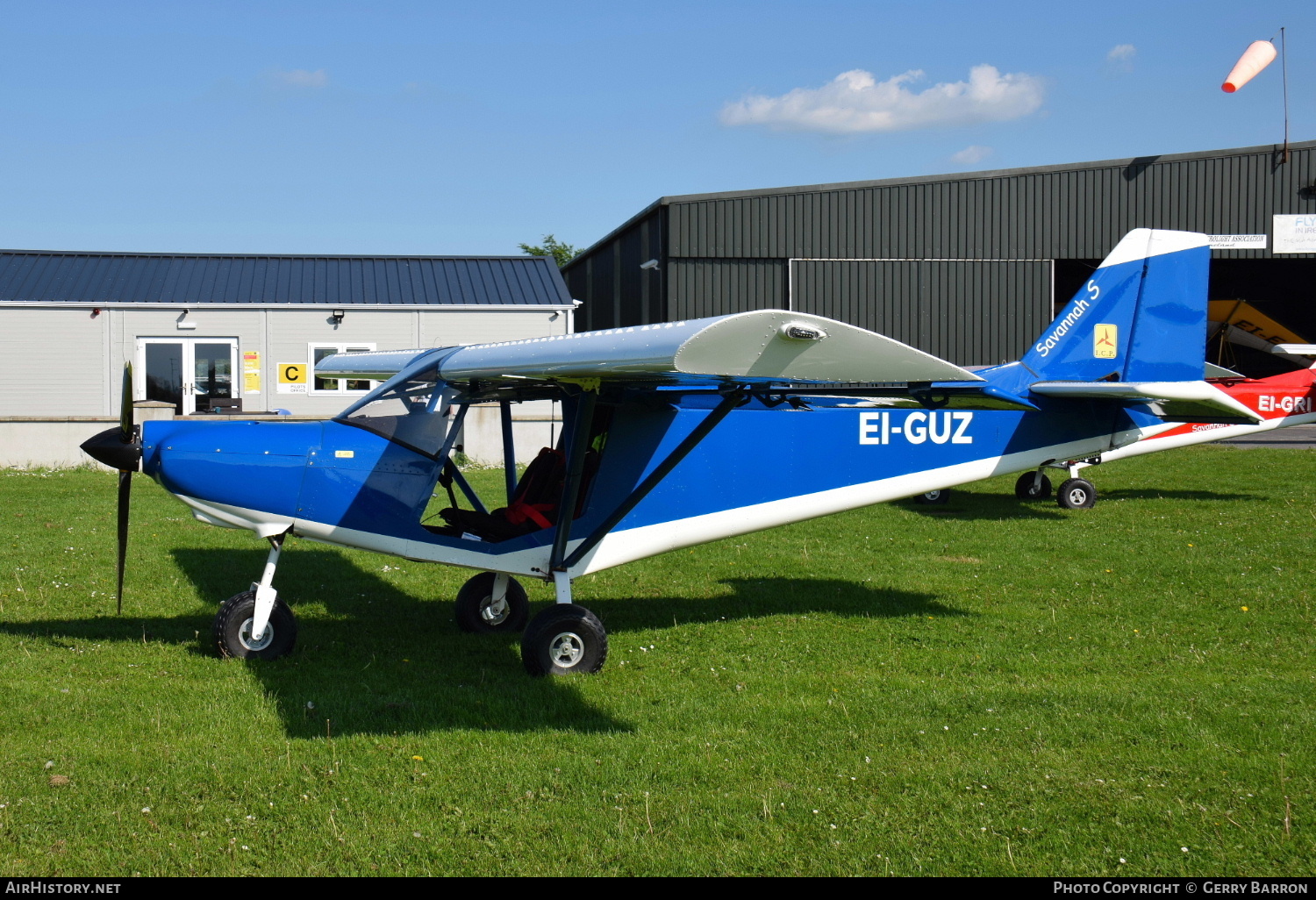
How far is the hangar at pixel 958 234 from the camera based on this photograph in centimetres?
2436

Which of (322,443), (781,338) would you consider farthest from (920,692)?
(322,443)

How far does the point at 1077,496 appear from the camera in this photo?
14430mm

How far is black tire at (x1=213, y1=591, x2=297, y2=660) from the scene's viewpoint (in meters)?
6.60

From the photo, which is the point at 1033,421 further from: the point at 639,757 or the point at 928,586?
the point at 639,757

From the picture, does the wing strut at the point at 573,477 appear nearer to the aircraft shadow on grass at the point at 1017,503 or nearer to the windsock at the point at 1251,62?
the aircraft shadow on grass at the point at 1017,503

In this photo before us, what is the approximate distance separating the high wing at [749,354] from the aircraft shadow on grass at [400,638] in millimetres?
1901

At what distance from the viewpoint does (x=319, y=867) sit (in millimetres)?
3889

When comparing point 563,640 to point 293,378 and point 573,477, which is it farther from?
point 293,378

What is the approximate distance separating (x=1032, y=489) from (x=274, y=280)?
17.4m

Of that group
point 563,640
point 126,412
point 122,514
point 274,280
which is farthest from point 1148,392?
point 274,280

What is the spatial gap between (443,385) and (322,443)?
2.79ft

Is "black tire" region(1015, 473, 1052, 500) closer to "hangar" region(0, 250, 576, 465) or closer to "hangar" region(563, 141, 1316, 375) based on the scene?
"hangar" region(563, 141, 1316, 375)

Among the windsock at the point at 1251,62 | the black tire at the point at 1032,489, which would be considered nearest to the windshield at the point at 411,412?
the black tire at the point at 1032,489

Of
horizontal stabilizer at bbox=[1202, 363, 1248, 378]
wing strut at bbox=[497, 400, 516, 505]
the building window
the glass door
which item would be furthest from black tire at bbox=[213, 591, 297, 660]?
the glass door
